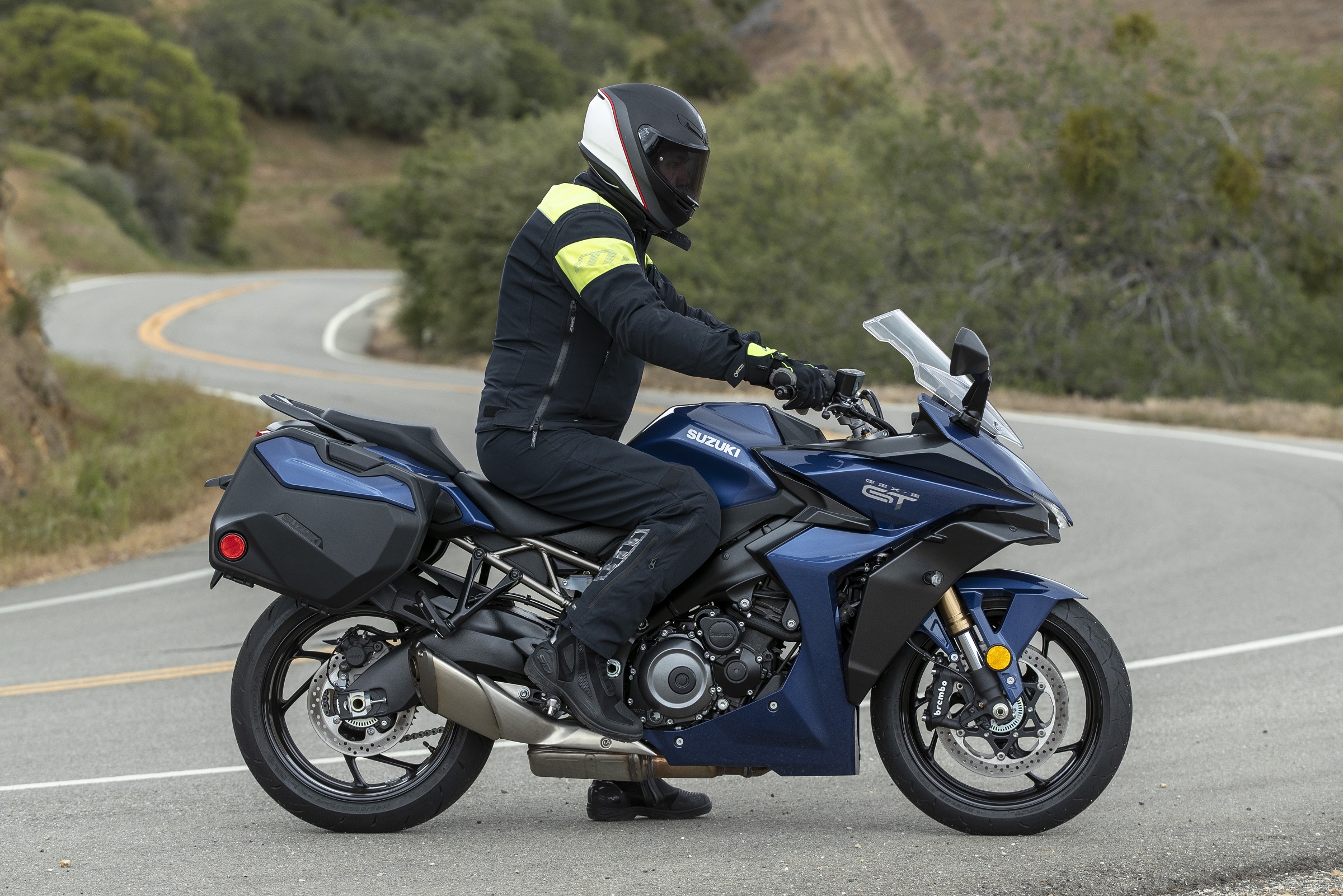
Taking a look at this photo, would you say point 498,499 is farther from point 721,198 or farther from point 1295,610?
point 721,198

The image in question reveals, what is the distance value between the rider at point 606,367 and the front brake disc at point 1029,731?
3.46 ft

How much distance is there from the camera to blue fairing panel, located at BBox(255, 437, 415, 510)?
4.31 m

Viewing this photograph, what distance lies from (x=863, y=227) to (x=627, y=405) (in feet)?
78.0

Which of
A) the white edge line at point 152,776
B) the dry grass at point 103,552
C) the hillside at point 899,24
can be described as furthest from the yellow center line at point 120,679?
the hillside at point 899,24

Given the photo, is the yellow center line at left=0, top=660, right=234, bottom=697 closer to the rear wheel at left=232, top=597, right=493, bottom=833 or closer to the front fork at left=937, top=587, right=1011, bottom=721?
the rear wheel at left=232, top=597, right=493, bottom=833

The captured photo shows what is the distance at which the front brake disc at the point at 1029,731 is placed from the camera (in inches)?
165

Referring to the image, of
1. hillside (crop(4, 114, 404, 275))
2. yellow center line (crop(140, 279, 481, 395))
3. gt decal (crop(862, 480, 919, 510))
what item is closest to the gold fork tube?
gt decal (crop(862, 480, 919, 510))

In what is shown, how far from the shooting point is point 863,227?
2744cm

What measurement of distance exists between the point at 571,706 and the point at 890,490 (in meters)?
1.24

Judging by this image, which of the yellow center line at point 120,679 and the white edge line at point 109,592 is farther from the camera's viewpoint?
the white edge line at point 109,592

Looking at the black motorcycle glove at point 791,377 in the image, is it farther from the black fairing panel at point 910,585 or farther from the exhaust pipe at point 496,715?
the exhaust pipe at point 496,715

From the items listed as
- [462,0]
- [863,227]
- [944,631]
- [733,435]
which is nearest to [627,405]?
[733,435]

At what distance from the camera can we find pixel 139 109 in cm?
6875

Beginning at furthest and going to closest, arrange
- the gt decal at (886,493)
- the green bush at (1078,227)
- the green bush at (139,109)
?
the green bush at (139,109), the green bush at (1078,227), the gt decal at (886,493)
